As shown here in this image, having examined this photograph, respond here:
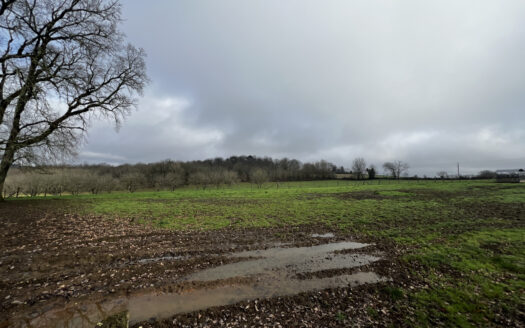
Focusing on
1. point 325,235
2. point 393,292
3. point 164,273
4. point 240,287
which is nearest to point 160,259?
point 164,273

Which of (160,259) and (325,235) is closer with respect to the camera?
(160,259)

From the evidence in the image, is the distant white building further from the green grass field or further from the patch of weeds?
the patch of weeds

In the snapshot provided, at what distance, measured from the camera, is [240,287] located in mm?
6668

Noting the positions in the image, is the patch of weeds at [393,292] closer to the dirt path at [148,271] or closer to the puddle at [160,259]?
the dirt path at [148,271]

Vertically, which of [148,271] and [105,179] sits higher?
[105,179]

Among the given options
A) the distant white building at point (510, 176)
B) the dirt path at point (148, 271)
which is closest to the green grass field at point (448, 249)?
the dirt path at point (148, 271)

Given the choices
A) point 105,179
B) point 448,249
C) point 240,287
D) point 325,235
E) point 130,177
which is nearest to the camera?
point 240,287

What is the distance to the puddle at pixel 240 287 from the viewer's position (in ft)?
17.1

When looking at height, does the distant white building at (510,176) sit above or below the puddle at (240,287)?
above

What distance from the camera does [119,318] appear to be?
4906 mm

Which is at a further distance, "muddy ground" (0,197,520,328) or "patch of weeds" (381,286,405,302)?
"patch of weeds" (381,286,405,302)

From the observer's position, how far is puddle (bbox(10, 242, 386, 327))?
522 centimetres

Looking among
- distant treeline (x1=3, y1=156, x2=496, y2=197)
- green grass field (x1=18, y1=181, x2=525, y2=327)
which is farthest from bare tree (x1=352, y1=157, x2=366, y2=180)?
green grass field (x1=18, y1=181, x2=525, y2=327)

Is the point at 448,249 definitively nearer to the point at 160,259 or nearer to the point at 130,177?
the point at 160,259
